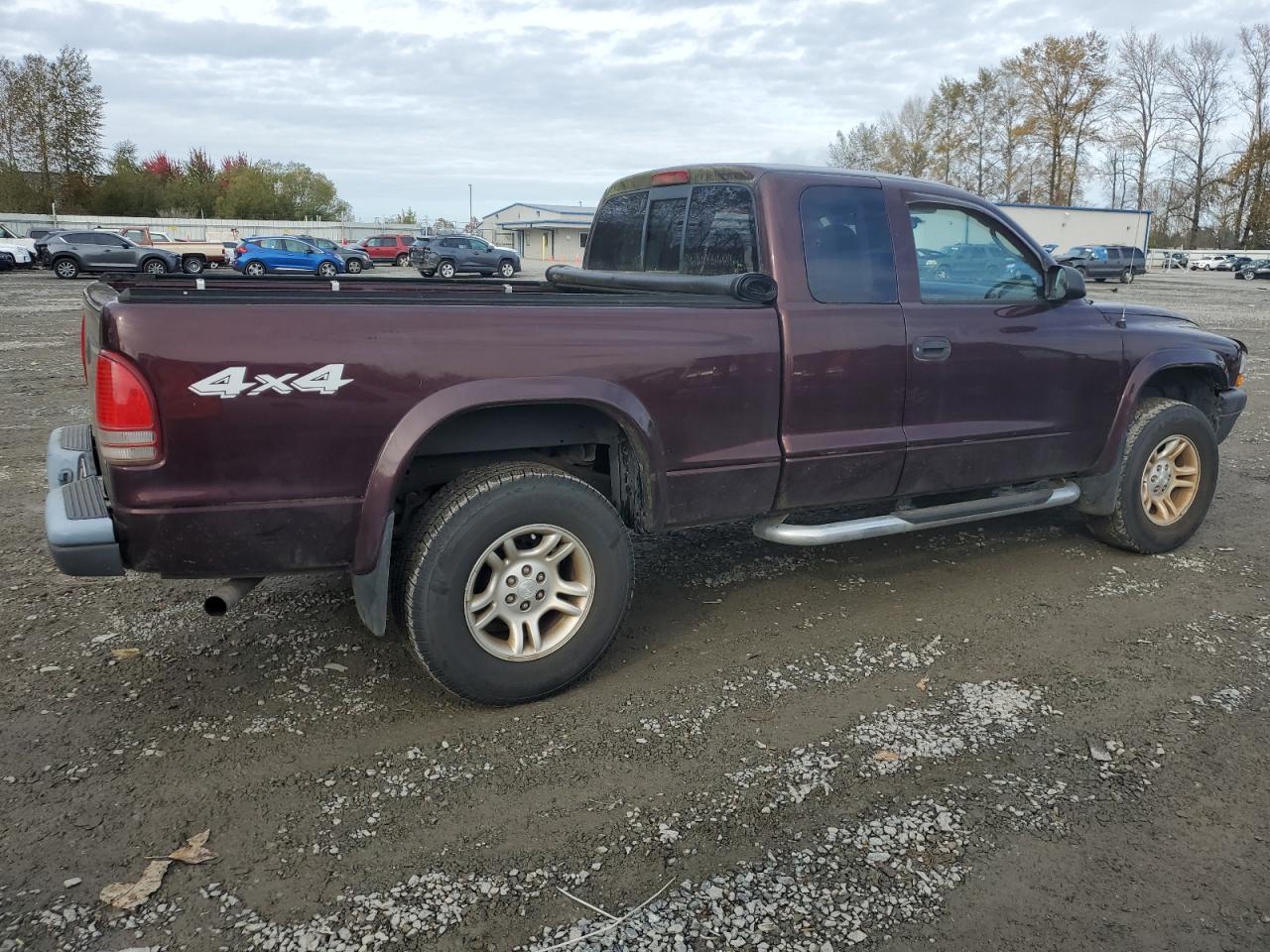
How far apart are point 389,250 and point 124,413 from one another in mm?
46399

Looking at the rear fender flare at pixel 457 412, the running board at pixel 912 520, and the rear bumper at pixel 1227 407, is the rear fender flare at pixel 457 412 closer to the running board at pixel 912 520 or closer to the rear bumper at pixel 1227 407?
the running board at pixel 912 520

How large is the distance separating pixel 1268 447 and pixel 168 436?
28.6 feet

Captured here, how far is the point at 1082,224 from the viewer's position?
184ft

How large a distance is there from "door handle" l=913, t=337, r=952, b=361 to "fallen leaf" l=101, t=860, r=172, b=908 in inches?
134

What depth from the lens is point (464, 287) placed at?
4.71 meters

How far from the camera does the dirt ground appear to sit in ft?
7.99

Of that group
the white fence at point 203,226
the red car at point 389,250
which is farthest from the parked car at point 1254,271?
the white fence at point 203,226

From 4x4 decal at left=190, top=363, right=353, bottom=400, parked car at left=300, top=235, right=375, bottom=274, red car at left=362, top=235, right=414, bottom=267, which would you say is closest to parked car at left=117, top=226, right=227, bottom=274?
parked car at left=300, top=235, right=375, bottom=274

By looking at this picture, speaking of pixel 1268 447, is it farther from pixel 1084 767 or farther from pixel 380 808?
pixel 380 808

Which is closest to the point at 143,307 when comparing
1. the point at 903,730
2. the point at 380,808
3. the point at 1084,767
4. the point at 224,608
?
the point at 224,608

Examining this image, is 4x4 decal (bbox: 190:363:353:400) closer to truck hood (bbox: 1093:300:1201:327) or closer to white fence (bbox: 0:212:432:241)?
truck hood (bbox: 1093:300:1201:327)

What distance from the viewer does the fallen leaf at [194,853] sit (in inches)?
103

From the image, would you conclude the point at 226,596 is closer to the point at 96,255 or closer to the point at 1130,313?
the point at 1130,313

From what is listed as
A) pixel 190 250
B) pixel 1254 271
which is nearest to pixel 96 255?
pixel 190 250
